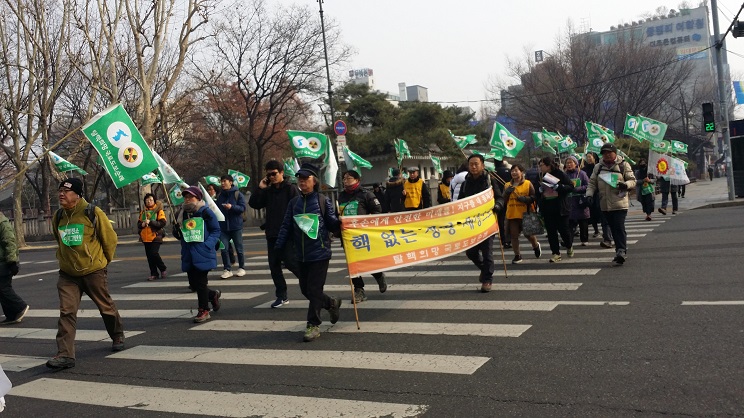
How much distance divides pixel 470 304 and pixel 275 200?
2.81 metres

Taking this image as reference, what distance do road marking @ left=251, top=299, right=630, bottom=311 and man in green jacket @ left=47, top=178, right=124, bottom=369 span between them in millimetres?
2569

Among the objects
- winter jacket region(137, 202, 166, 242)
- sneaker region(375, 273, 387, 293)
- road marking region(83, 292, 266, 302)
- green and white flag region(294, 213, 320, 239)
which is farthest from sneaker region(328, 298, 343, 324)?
winter jacket region(137, 202, 166, 242)

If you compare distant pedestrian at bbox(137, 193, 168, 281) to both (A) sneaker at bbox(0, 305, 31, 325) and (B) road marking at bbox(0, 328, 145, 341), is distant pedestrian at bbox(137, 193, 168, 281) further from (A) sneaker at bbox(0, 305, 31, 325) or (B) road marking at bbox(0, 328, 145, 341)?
(B) road marking at bbox(0, 328, 145, 341)

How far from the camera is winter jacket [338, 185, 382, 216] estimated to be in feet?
26.8

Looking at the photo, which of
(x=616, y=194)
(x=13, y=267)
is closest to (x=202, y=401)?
(x=13, y=267)

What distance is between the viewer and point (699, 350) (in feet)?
17.1

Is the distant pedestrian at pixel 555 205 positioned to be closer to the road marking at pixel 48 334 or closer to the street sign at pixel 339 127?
the road marking at pixel 48 334

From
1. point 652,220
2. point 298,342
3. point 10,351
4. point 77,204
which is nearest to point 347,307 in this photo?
point 298,342

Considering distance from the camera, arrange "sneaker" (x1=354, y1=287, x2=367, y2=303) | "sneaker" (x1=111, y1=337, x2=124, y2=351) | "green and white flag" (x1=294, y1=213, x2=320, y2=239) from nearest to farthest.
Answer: "green and white flag" (x1=294, y1=213, x2=320, y2=239)
"sneaker" (x1=111, y1=337, x2=124, y2=351)
"sneaker" (x1=354, y1=287, x2=367, y2=303)

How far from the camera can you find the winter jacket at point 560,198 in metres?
10.4

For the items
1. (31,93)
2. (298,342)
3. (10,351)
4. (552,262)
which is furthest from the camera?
(31,93)

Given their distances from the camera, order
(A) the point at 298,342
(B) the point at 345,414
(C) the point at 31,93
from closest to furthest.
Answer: (B) the point at 345,414 → (A) the point at 298,342 → (C) the point at 31,93

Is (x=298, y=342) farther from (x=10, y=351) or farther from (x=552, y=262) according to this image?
(x=552, y=262)

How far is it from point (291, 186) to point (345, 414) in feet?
15.1
